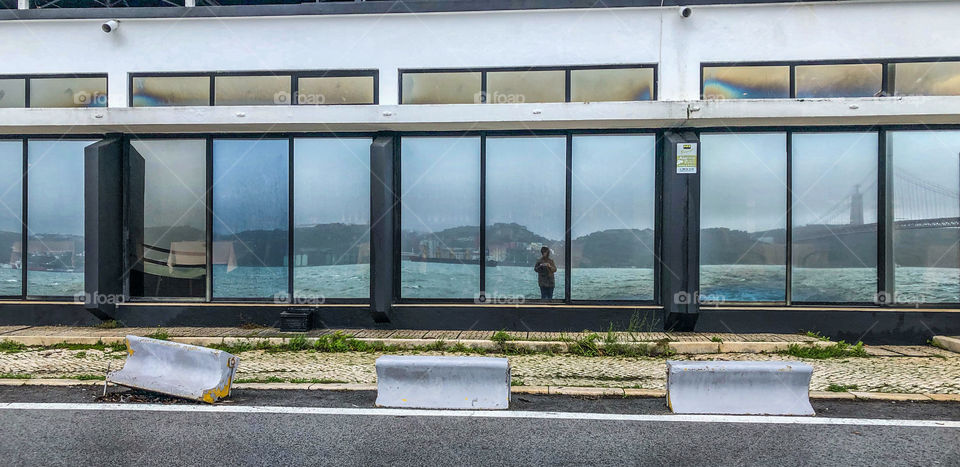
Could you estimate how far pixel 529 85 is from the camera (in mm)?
10523

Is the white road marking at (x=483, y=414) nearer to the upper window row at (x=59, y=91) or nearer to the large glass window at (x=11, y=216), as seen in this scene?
the large glass window at (x=11, y=216)

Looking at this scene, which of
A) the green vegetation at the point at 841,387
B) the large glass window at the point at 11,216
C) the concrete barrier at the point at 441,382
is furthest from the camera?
the large glass window at the point at 11,216

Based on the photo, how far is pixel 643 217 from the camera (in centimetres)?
1033

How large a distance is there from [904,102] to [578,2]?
5588 mm

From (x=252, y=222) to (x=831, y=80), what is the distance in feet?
35.6

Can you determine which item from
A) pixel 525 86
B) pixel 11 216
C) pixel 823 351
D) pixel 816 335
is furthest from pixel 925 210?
pixel 11 216

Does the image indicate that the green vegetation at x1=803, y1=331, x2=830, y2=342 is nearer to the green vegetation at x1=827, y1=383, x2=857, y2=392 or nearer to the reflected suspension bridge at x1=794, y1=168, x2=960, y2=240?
the reflected suspension bridge at x1=794, y1=168, x2=960, y2=240

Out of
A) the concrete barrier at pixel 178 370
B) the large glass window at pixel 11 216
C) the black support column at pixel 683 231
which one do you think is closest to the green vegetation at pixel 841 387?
the black support column at pixel 683 231

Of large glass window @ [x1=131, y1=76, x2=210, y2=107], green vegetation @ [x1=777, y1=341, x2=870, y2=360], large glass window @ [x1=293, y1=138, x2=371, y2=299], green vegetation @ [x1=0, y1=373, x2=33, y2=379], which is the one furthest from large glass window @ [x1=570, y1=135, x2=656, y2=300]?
green vegetation @ [x1=0, y1=373, x2=33, y2=379]

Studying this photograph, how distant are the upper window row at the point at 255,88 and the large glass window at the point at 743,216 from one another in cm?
645

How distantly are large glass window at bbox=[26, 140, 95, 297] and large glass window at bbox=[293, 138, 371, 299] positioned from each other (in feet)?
13.9

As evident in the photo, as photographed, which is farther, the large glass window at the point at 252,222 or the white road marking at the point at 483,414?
the large glass window at the point at 252,222

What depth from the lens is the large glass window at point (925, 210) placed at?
984 cm

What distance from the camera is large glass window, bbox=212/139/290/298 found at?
10.8 metres
